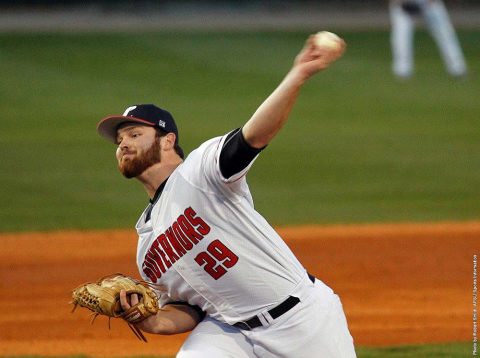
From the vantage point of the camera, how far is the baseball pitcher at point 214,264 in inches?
176

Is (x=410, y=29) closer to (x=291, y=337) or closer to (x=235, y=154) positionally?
(x=291, y=337)

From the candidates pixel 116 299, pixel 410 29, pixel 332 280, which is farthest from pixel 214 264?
pixel 410 29

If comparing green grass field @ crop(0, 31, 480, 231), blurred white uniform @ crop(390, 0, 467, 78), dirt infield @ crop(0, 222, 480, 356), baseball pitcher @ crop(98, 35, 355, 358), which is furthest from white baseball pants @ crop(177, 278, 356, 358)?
blurred white uniform @ crop(390, 0, 467, 78)

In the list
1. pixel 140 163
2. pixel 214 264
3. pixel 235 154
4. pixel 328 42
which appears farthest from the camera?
pixel 140 163

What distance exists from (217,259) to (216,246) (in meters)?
0.06

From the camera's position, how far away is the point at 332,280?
8.58 m

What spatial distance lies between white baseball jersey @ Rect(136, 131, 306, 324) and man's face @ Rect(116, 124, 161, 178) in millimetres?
137

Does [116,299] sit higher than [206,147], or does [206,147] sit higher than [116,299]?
Answer: [206,147]

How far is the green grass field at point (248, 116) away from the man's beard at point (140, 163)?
6.05 m

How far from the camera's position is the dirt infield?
7.25m

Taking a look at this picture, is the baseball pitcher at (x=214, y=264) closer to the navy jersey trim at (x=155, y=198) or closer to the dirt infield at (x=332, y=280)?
the navy jersey trim at (x=155, y=198)

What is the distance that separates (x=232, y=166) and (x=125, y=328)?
12.1 ft

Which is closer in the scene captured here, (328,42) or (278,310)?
(328,42)

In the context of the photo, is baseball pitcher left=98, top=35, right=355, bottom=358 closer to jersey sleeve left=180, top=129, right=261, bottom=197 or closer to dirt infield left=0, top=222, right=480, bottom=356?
jersey sleeve left=180, top=129, right=261, bottom=197
